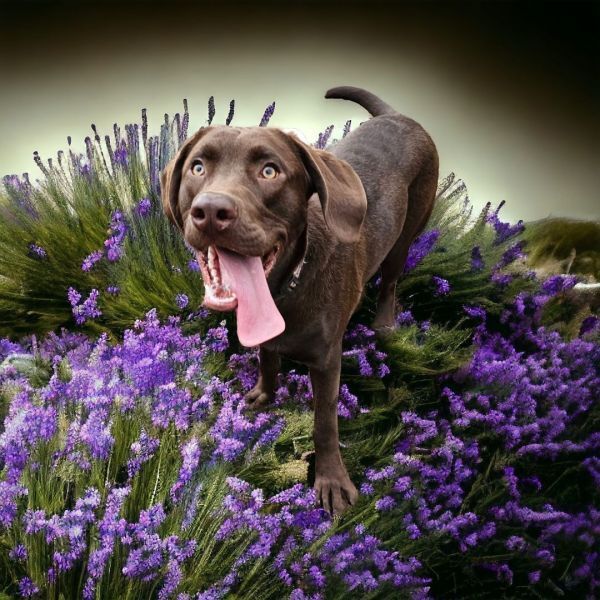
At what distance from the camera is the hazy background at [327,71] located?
2.26 meters

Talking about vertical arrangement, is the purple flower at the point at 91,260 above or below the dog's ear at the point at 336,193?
below

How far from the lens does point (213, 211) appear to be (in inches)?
51.1

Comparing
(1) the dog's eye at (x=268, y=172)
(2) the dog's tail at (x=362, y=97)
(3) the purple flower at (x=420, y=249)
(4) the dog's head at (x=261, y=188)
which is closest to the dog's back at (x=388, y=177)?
(2) the dog's tail at (x=362, y=97)

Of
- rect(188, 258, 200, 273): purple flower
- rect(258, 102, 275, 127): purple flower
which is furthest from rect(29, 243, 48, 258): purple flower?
rect(258, 102, 275, 127): purple flower

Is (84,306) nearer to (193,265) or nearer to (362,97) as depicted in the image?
(193,265)

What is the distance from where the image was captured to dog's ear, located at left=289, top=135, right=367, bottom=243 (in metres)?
1.51

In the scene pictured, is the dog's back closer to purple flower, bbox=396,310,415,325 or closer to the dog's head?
purple flower, bbox=396,310,415,325

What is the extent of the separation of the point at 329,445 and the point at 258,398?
0.39 metres

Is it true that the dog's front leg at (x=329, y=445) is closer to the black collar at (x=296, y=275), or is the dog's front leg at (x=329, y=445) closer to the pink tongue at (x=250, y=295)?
the black collar at (x=296, y=275)

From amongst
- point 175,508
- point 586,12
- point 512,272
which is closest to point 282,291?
point 175,508

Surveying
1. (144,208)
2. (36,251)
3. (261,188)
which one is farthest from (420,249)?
(36,251)

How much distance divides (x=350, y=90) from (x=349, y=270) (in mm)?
1065

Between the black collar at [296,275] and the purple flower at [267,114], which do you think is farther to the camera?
the purple flower at [267,114]

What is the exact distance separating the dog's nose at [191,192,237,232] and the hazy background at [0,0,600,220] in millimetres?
1242
